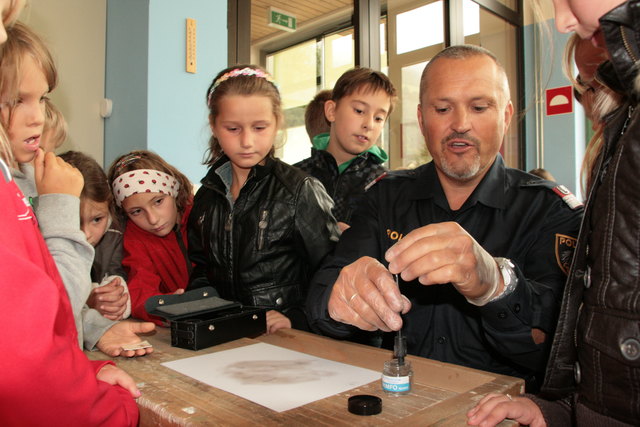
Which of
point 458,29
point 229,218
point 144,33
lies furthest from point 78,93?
point 458,29

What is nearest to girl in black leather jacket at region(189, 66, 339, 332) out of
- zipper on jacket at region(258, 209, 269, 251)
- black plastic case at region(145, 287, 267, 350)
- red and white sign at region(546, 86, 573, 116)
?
zipper on jacket at region(258, 209, 269, 251)

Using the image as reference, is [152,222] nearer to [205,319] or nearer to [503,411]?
[205,319]

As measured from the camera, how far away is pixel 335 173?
2.56 m

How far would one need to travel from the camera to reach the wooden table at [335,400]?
744 mm

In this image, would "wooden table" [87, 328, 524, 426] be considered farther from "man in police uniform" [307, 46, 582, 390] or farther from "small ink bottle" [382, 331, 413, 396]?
"man in police uniform" [307, 46, 582, 390]

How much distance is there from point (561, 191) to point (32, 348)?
4.26 feet

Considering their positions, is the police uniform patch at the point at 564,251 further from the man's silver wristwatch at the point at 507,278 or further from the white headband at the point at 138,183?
the white headband at the point at 138,183

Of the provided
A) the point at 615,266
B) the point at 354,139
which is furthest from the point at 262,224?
the point at 615,266

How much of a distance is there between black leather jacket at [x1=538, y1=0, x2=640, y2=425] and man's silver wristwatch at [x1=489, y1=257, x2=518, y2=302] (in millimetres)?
299

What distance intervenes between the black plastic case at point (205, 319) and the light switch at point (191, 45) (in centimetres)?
185

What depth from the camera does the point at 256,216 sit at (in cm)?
175

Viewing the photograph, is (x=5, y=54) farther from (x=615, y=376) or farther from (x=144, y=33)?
(x=144, y=33)

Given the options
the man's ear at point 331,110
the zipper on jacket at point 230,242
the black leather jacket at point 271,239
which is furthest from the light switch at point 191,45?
the zipper on jacket at point 230,242

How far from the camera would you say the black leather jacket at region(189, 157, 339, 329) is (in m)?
1.72
